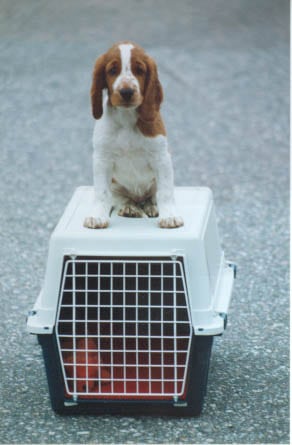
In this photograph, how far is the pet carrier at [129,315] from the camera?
1536mm

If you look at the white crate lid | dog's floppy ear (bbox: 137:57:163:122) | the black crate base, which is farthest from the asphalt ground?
dog's floppy ear (bbox: 137:57:163:122)

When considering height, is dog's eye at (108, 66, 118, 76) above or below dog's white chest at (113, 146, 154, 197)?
above

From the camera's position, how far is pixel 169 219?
5.24 feet

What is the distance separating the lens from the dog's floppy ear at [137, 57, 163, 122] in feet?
5.24

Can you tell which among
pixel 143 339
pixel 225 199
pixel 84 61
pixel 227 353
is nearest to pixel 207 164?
pixel 225 199

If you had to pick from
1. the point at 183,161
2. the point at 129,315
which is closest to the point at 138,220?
the point at 129,315

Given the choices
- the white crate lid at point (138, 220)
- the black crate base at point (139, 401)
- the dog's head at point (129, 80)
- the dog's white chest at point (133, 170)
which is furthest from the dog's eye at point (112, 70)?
the black crate base at point (139, 401)

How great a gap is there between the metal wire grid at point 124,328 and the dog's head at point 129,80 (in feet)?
0.98

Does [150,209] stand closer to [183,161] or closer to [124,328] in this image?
[124,328]

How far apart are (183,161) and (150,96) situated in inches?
71.3

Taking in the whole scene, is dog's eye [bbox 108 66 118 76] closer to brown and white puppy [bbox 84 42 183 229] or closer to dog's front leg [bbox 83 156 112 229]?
brown and white puppy [bbox 84 42 183 229]

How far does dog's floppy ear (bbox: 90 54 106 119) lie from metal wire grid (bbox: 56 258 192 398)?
0.98ft

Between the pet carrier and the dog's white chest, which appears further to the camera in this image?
the dog's white chest

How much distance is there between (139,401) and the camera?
1586 millimetres
